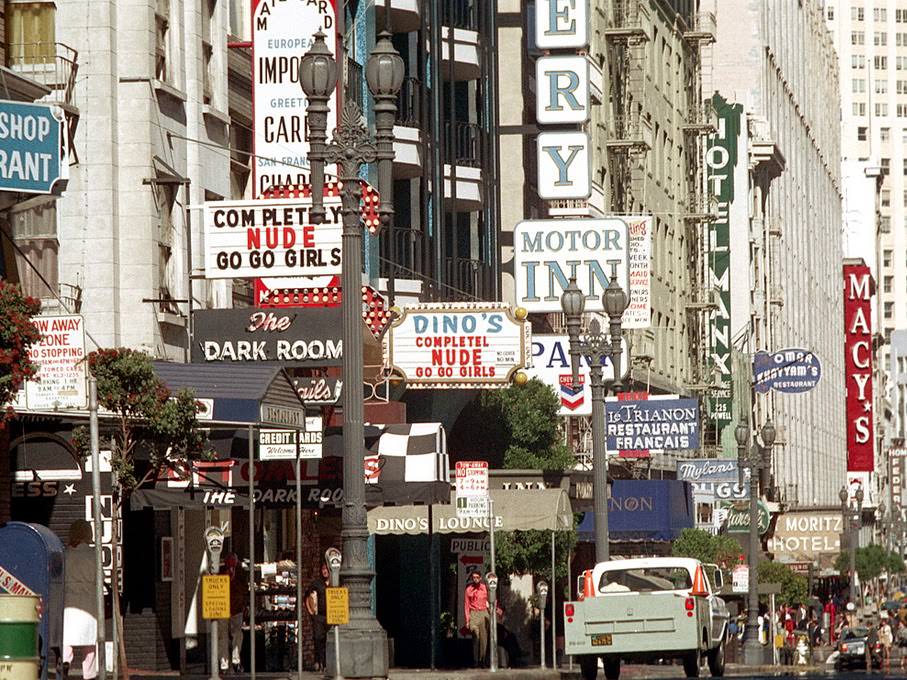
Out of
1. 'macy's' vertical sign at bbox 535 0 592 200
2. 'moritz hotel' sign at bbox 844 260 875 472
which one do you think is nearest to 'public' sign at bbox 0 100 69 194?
'macy's' vertical sign at bbox 535 0 592 200

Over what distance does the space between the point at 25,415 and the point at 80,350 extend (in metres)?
3.04

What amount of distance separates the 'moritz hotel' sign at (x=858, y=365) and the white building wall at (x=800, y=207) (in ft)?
9.09

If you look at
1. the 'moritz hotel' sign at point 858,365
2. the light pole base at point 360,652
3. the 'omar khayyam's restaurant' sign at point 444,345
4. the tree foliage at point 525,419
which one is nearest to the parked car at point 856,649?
the tree foliage at point 525,419

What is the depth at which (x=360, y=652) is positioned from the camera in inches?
888

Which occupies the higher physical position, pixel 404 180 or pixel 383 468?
pixel 404 180

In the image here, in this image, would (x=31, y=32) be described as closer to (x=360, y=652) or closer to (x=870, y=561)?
(x=360, y=652)

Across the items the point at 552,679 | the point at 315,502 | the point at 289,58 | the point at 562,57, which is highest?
the point at 562,57

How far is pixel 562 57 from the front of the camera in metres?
53.3

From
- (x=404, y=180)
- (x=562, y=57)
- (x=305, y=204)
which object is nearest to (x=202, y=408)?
(x=305, y=204)

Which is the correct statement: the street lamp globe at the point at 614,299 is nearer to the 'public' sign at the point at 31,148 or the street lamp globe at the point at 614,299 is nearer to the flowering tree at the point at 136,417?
the flowering tree at the point at 136,417

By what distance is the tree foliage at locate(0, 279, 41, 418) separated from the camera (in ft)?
61.7

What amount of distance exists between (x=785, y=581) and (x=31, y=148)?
199 ft

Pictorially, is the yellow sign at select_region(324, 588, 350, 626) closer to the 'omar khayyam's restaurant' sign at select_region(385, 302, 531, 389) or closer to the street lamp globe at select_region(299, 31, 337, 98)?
the street lamp globe at select_region(299, 31, 337, 98)

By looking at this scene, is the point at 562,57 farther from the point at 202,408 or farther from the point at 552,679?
the point at 202,408
